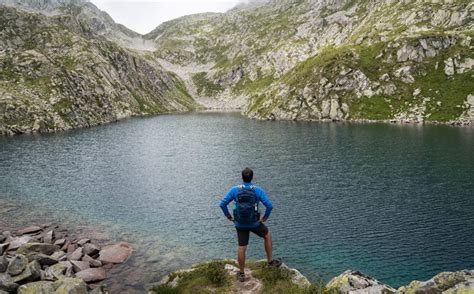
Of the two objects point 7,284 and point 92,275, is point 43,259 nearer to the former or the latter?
point 92,275

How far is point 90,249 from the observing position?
38.3m

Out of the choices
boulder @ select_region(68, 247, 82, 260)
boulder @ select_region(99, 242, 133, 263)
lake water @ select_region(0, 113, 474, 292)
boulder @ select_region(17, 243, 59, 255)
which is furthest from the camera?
boulder @ select_region(99, 242, 133, 263)

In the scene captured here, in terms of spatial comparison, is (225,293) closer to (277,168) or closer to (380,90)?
(277,168)

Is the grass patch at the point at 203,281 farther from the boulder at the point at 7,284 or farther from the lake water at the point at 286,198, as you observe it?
the boulder at the point at 7,284

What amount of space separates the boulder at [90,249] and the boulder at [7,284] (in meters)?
12.3

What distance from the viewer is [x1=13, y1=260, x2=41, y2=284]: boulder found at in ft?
87.1

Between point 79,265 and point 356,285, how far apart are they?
83.5ft

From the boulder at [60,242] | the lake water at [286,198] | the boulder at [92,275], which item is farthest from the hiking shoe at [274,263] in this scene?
the boulder at [60,242]

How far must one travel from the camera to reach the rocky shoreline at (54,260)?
2497cm

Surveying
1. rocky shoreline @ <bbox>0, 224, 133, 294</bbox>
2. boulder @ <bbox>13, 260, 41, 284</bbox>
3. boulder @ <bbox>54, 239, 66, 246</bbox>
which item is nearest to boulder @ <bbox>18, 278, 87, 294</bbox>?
rocky shoreline @ <bbox>0, 224, 133, 294</bbox>

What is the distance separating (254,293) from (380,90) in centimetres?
→ 16935

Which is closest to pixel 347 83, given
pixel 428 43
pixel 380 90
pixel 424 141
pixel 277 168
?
pixel 380 90

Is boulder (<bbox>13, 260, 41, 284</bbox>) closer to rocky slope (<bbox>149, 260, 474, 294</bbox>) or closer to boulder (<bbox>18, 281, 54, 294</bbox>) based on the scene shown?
boulder (<bbox>18, 281, 54, 294</bbox>)

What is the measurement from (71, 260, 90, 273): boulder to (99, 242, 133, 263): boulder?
184cm
